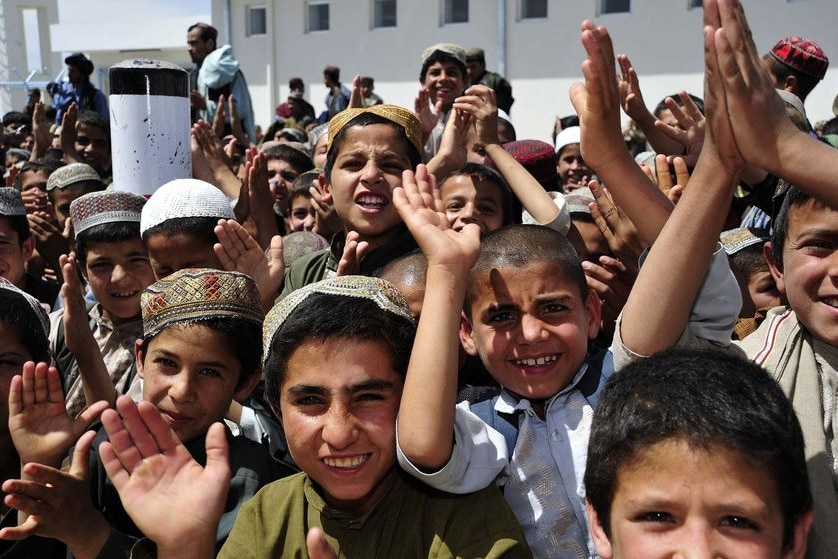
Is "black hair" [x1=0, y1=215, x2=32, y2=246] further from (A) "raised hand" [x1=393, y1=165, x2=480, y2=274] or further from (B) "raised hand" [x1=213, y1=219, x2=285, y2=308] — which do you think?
(A) "raised hand" [x1=393, y1=165, x2=480, y2=274]

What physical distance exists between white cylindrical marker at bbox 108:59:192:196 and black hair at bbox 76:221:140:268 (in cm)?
83

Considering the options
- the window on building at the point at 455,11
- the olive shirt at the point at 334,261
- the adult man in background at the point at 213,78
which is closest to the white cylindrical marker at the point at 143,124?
the olive shirt at the point at 334,261

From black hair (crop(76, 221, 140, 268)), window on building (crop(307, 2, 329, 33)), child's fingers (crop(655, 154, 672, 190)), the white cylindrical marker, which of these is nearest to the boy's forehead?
child's fingers (crop(655, 154, 672, 190))

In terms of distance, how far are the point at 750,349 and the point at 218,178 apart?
3845 millimetres

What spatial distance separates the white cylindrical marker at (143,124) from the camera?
4.51 m

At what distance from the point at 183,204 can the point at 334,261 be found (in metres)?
0.65

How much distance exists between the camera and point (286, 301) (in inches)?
86.7

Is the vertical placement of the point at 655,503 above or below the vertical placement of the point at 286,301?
below

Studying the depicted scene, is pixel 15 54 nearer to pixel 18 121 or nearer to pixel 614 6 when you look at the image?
pixel 18 121

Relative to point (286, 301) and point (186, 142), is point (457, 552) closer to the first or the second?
point (286, 301)

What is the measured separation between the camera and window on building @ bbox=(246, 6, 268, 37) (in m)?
21.5

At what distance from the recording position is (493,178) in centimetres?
390

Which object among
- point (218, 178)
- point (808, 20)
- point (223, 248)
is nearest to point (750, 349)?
point (223, 248)

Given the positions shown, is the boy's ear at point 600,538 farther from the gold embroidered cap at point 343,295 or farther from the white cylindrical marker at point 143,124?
the white cylindrical marker at point 143,124
